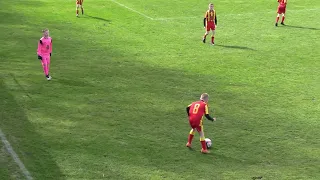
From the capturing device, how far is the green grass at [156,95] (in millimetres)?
17078

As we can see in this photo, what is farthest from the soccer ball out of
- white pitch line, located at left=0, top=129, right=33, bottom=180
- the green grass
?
white pitch line, located at left=0, top=129, right=33, bottom=180

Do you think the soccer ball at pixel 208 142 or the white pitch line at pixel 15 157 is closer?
the white pitch line at pixel 15 157

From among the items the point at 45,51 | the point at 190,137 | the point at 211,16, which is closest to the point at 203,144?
the point at 190,137

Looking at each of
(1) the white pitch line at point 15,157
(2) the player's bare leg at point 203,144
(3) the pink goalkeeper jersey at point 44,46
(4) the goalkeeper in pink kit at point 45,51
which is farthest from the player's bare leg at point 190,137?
(3) the pink goalkeeper jersey at point 44,46

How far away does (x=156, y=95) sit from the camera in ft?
76.2

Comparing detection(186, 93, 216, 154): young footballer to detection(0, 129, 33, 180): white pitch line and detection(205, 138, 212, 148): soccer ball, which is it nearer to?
detection(205, 138, 212, 148): soccer ball

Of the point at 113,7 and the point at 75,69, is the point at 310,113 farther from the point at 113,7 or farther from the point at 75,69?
the point at 113,7

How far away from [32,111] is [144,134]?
4.56 meters

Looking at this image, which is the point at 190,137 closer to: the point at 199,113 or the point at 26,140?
the point at 199,113

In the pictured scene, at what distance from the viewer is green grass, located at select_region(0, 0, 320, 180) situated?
17.1m

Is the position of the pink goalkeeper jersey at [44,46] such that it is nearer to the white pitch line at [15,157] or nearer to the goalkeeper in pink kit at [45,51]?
the goalkeeper in pink kit at [45,51]

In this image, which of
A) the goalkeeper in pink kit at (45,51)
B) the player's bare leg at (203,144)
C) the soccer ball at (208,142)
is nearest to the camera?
the player's bare leg at (203,144)

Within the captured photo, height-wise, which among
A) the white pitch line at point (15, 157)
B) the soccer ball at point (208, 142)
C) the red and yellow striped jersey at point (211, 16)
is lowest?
the white pitch line at point (15, 157)

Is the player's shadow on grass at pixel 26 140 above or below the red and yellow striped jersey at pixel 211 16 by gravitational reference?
below
